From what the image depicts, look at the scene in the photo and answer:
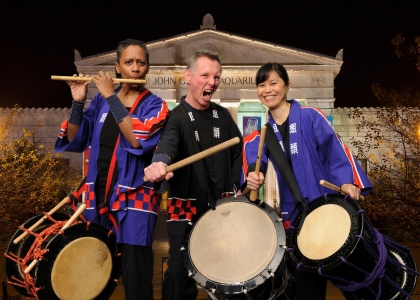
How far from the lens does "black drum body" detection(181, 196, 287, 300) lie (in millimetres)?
3912

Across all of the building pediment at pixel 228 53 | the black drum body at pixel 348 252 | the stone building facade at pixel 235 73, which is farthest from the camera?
the building pediment at pixel 228 53

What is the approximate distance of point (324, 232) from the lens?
160 inches

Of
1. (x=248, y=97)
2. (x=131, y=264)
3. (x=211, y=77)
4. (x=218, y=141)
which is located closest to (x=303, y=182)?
(x=218, y=141)

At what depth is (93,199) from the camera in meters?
4.39

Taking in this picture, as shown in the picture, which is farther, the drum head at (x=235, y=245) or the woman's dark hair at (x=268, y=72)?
the woman's dark hair at (x=268, y=72)

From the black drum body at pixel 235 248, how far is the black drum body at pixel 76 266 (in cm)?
59

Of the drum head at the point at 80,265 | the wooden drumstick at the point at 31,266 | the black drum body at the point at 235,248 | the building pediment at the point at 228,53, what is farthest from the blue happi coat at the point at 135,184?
the building pediment at the point at 228,53

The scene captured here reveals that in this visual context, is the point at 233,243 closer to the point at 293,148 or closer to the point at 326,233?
the point at 326,233

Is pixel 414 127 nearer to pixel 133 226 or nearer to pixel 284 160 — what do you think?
pixel 284 160

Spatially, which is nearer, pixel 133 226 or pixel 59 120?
pixel 133 226

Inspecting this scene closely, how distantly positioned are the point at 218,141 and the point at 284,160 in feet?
1.81

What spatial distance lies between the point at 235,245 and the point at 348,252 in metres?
0.76

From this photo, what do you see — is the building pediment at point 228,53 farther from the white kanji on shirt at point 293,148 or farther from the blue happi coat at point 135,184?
the blue happi coat at point 135,184

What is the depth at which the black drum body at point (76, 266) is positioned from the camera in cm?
393
